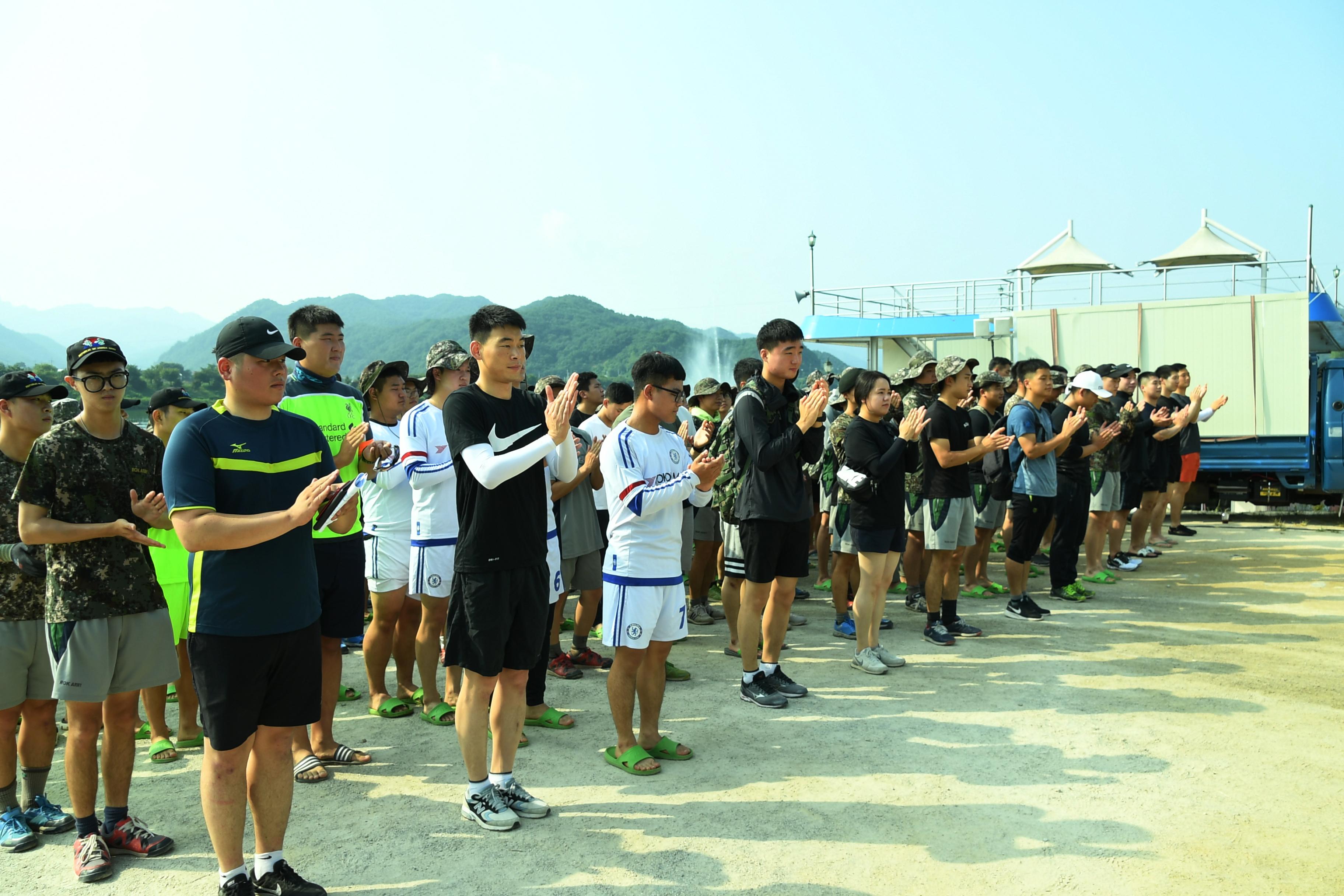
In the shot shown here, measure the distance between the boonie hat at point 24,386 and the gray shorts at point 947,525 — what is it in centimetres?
576

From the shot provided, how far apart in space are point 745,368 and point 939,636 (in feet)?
8.60

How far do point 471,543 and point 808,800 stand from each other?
195 centimetres

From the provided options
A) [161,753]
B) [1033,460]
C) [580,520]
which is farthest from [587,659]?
[1033,460]

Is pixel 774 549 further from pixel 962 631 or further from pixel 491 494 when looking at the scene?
pixel 962 631

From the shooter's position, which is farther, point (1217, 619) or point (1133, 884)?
point (1217, 619)

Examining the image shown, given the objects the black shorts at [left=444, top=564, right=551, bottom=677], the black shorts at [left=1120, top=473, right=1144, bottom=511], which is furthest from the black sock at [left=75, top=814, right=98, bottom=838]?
the black shorts at [left=1120, top=473, right=1144, bottom=511]

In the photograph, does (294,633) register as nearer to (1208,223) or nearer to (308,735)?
(308,735)

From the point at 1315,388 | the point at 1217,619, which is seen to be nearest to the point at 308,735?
the point at 1217,619

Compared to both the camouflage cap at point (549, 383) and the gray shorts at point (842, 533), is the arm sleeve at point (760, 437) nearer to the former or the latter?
the camouflage cap at point (549, 383)

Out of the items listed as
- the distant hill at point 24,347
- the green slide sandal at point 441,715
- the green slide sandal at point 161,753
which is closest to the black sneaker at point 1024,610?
the green slide sandal at point 441,715

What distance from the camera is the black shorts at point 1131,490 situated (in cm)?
1010

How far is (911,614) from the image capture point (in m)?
7.83

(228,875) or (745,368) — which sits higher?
(745,368)

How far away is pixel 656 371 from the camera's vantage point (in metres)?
4.33
